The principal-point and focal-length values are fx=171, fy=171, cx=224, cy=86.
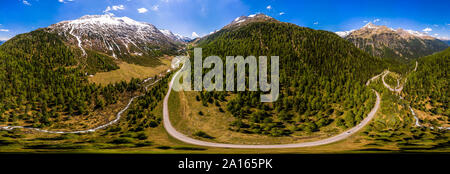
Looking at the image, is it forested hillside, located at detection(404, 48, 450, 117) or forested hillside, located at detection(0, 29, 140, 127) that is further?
forested hillside, located at detection(404, 48, 450, 117)

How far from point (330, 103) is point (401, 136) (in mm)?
53600

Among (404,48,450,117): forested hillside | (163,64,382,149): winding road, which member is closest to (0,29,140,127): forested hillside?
(163,64,382,149): winding road

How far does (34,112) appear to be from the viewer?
121 meters

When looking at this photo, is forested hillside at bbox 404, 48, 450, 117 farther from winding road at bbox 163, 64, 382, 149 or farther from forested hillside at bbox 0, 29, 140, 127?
forested hillside at bbox 0, 29, 140, 127

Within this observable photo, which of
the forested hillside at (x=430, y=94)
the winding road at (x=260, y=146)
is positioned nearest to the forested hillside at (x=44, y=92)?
the winding road at (x=260, y=146)

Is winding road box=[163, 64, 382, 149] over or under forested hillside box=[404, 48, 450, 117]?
under

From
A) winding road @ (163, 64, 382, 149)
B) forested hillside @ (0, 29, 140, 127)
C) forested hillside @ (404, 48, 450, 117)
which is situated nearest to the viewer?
winding road @ (163, 64, 382, 149)

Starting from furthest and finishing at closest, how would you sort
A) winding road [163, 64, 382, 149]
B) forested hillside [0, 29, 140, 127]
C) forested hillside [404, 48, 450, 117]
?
forested hillside [404, 48, 450, 117] < forested hillside [0, 29, 140, 127] < winding road [163, 64, 382, 149]

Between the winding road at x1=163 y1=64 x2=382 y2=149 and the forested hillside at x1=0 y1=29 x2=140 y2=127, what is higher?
the forested hillside at x1=0 y1=29 x2=140 y2=127

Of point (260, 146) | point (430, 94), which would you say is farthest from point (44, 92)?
point (430, 94)

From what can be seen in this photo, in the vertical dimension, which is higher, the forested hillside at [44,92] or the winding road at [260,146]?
the forested hillside at [44,92]

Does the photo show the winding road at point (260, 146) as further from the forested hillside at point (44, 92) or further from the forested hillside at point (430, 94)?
the forested hillside at point (44, 92)

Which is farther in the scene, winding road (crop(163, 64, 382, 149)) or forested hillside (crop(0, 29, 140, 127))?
forested hillside (crop(0, 29, 140, 127))

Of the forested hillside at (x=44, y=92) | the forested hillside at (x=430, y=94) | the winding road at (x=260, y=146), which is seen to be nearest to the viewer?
the winding road at (x=260, y=146)
